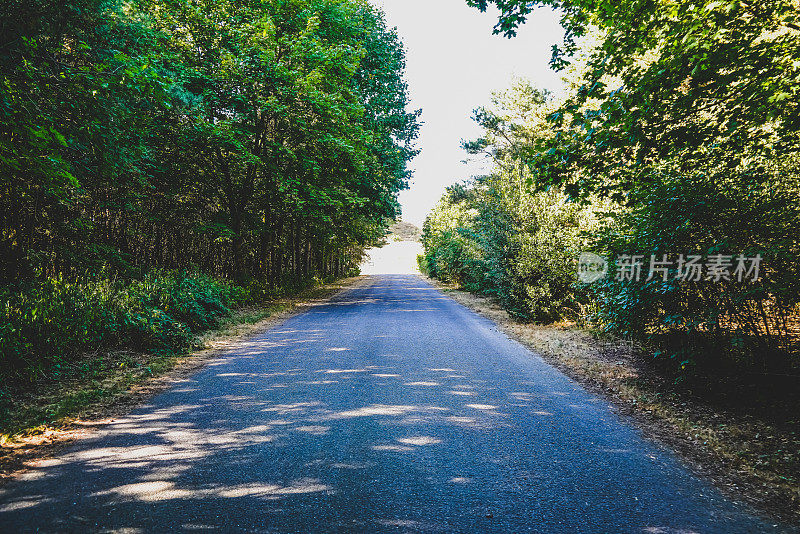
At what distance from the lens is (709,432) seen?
4438 millimetres

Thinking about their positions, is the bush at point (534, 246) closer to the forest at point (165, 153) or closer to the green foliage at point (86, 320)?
the forest at point (165, 153)

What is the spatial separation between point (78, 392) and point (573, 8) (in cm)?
870

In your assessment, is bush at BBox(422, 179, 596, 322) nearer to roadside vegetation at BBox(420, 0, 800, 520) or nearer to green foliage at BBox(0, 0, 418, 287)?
roadside vegetation at BBox(420, 0, 800, 520)

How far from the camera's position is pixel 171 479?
11.0ft

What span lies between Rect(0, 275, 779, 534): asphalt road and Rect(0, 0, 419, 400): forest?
262 centimetres

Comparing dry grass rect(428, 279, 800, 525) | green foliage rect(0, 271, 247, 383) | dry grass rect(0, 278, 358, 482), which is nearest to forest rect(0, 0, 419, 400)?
green foliage rect(0, 271, 247, 383)

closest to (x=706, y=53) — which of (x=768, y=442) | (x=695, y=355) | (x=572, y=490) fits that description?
(x=695, y=355)

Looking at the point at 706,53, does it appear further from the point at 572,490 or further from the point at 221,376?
the point at 221,376

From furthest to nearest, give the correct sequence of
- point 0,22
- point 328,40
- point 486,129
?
point 486,129 < point 328,40 < point 0,22

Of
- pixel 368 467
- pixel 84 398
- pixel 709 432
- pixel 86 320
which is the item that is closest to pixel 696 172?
pixel 709 432

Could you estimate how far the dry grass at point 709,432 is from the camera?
3.40 meters

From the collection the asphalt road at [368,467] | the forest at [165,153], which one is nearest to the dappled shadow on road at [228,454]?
the asphalt road at [368,467]

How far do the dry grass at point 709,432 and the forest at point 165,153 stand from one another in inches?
284

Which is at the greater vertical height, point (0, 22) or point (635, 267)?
point (0, 22)
